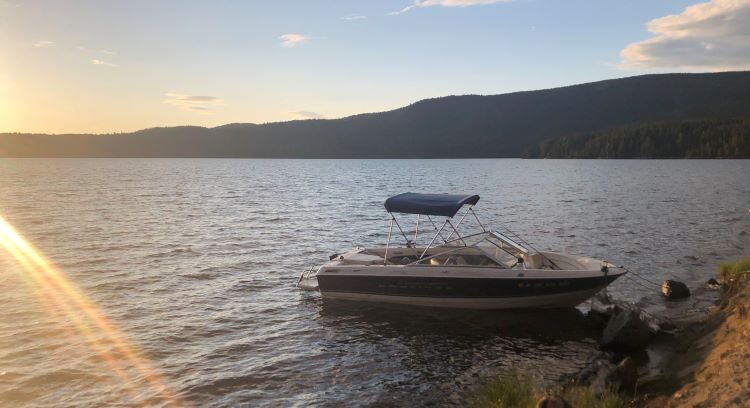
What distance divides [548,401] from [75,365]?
10598 millimetres

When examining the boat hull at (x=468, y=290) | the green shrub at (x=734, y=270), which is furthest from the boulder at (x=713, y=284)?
the boat hull at (x=468, y=290)

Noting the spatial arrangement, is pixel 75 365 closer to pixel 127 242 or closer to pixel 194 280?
pixel 194 280

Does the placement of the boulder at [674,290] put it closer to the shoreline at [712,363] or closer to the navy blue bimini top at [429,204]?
the shoreline at [712,363]

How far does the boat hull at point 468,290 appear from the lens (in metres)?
15.4

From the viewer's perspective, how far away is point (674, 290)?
1673cm

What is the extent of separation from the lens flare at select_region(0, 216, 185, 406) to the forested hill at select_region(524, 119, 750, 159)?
6444 inches

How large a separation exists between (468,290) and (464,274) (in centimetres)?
51

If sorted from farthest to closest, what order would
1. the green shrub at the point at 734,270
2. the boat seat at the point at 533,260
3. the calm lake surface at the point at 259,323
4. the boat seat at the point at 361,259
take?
the boat seat at the point at 361,259
the boat seat at the point at 533,260
the green shrub at the point at 734,270
the calm lake surface at the point at 259,323

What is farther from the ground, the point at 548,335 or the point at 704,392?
the point at 704,392

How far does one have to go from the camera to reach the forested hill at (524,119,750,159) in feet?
474

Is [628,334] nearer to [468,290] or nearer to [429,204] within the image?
[468,290]

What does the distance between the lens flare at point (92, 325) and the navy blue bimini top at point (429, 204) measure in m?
8.62

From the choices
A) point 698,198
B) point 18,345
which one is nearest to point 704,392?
point 18,345

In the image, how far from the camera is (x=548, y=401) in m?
7.27
